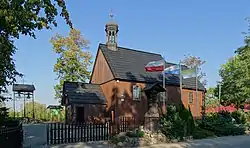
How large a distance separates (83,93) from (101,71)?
13.9 ft

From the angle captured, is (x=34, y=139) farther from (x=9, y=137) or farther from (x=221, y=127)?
(x=221, y=127)

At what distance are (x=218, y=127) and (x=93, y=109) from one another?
13180mm

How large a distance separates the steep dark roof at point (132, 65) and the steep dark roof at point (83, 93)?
3488mm

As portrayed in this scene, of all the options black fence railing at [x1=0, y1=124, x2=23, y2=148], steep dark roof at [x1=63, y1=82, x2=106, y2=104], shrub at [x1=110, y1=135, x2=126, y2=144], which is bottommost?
shrub at [x1=110, y1=135, x2=126, y2=144]

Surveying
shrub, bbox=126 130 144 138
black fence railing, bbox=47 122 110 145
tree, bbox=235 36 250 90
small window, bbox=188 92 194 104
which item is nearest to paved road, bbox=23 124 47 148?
black fence railing, bbox=47 122 110 145

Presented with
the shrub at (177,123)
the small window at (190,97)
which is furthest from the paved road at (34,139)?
the small window at (190,97)

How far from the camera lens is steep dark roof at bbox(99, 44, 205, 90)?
3183cm

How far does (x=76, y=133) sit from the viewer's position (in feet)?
53.9

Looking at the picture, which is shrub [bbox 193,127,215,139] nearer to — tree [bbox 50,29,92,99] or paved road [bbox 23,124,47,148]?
paved road [bbox 23,124,47,148]

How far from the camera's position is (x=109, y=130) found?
17484 mm

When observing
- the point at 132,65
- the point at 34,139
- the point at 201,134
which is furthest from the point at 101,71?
the point at 201,134

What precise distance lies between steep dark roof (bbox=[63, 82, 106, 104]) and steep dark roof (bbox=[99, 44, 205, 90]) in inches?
137

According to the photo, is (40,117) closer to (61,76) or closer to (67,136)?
(61,76)

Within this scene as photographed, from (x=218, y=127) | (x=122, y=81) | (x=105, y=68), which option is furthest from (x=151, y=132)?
(x=105, y=68)
